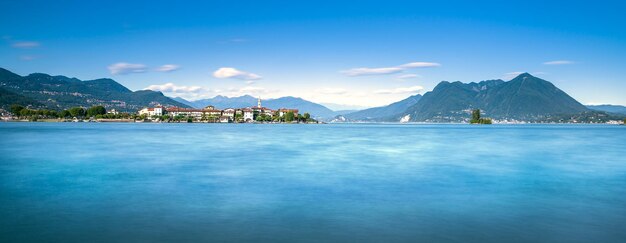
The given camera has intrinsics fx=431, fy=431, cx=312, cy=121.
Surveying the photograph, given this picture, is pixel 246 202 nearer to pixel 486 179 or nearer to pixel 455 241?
pixel 455 241

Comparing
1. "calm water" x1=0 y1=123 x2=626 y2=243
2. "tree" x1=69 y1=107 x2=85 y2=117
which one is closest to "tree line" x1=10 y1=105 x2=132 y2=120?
"tree" x1=69 y1=107 x2=85 y2=117

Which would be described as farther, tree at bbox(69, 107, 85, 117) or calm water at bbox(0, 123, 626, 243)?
tree at bbox(69, 107, 85, 117)

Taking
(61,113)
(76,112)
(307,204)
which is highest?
(76,112)

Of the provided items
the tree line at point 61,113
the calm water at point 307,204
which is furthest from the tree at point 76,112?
the calm water at point 307,204

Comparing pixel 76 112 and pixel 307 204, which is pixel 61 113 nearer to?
pixel 76 112

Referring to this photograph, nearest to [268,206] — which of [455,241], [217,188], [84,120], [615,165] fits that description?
[217,188]

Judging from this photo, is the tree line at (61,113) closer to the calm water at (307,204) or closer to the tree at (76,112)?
the tree at (76,112)

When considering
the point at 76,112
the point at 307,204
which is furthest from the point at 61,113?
the point at 307,204

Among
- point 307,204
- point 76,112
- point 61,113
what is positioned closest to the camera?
point 307,204

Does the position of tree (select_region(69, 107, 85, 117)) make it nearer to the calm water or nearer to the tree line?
the tree line

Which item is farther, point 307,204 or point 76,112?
point 76,112

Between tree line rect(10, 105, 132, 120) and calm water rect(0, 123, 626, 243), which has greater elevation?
tree line rect(10, 105, 132, 120)

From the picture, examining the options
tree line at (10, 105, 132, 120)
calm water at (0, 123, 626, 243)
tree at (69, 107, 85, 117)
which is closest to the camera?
calm water at (0, 123, 626, 243)

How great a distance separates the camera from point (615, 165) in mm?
28625
